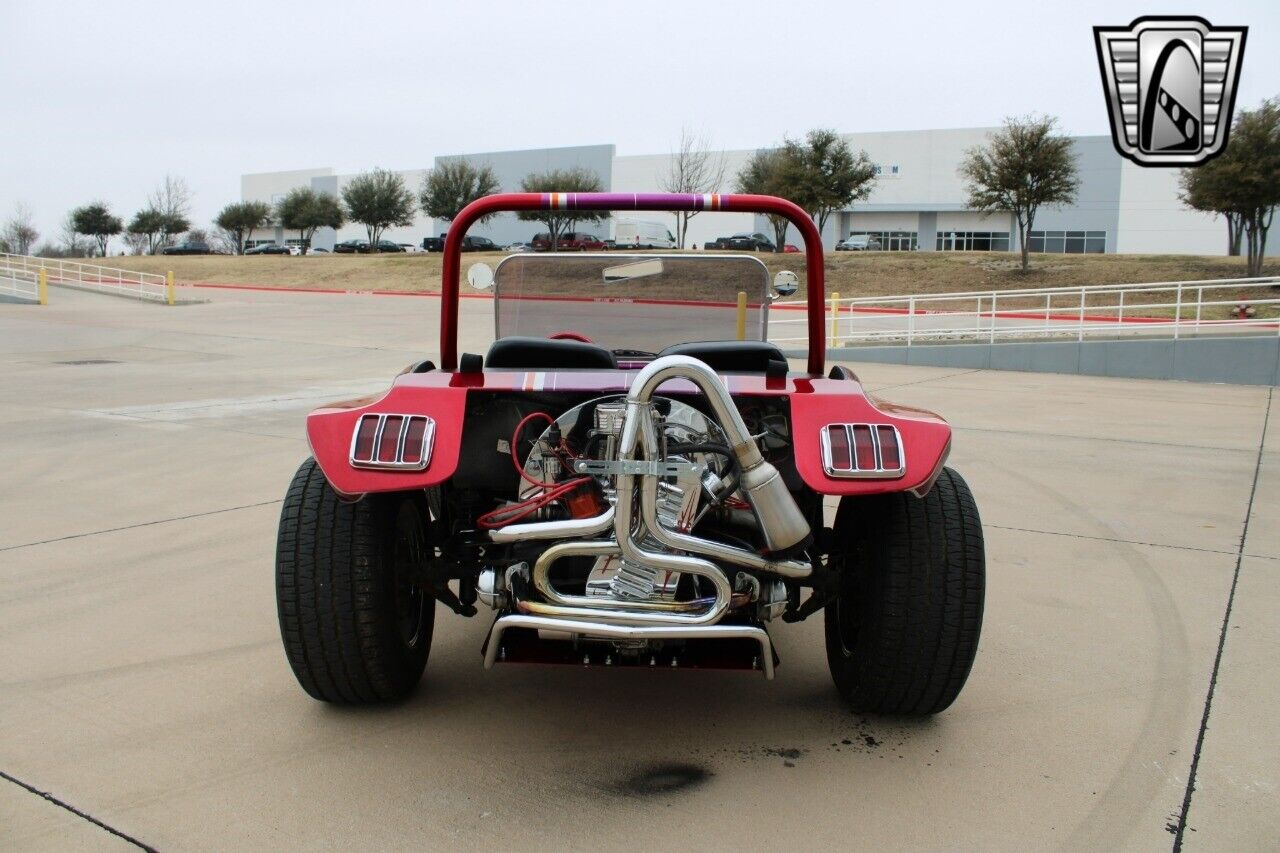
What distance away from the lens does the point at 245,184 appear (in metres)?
96.6

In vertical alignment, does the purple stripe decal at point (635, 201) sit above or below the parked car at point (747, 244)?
below

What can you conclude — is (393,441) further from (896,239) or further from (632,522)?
(896,239)

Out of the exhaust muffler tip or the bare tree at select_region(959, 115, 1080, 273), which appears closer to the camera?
the exhaust muffler tip

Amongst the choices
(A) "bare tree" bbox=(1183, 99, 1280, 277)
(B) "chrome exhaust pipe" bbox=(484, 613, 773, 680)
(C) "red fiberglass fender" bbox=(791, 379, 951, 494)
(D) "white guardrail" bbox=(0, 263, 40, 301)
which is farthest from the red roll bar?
(D) "white guardrail" bbox=(0, 263, 40, 301)

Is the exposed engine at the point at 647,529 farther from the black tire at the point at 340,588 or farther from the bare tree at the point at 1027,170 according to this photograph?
the bare tree at the point at 1027,170

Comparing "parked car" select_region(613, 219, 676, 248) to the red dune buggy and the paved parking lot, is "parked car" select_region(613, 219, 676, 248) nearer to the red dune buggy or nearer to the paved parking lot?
the red dune buggy

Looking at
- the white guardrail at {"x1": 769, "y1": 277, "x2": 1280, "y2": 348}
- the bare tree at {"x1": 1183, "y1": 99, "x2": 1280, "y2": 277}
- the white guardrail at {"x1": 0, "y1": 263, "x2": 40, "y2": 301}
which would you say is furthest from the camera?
the white guardrail at {"x1": 0, "y1": 263, "x2": 40, "y2": 301}

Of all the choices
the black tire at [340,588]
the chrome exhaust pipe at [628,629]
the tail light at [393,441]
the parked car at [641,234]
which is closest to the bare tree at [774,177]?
the parked car at [641,234]

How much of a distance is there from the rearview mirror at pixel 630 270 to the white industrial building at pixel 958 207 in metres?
46.3

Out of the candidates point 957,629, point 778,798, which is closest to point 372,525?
point 778,798

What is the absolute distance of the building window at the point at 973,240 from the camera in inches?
2274

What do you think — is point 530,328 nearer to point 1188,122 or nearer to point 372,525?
point 372,525

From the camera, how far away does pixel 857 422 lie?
279 centimetres

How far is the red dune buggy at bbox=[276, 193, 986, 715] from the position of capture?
8.77ft
